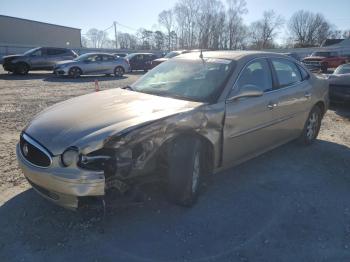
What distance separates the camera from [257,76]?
15.7 feet

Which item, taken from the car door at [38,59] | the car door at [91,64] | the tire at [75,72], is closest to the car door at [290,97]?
the tire at [75,72]

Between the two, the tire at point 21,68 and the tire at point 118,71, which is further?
the tire at point 118,71

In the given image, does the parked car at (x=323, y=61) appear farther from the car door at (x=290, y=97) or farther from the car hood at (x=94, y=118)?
the car hood at (x=94, y=118)

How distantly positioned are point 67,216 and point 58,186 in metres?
0.64

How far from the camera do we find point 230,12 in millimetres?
78812

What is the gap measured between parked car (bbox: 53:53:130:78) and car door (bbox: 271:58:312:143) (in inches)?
624

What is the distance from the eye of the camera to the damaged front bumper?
304 centimetres

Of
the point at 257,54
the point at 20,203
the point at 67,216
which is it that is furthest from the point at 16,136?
the point at 257,54

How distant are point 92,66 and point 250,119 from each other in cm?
1715

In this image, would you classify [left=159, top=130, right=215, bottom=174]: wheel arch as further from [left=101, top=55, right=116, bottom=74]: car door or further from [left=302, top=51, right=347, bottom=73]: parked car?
[left=302, top=51, right=347, bottom=73]: parked car

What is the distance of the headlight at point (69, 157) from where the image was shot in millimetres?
3073

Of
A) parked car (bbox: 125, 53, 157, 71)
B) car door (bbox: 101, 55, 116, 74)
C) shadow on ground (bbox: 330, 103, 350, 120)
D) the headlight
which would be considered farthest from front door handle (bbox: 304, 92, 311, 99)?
parked car (bbox: 125, 53, 157, 71)

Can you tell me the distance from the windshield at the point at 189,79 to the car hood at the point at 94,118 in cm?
23

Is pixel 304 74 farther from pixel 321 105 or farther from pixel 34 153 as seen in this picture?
pixel 34 153
